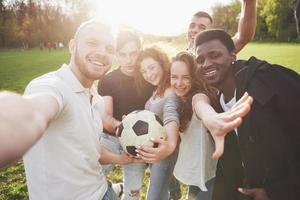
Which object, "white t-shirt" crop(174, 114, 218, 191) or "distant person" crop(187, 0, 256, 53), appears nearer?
"white t-shirt" crop(174, 114, 218, 191)

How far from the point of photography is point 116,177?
5855 millimetres

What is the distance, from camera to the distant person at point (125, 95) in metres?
4.14

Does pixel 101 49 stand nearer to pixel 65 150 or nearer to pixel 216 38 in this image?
pixel 65 150

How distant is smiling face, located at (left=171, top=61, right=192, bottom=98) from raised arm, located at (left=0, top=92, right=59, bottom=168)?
2202 mm

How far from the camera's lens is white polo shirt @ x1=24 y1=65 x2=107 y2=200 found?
93.7 inches

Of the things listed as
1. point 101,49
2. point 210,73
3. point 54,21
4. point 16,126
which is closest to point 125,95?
point 101,49

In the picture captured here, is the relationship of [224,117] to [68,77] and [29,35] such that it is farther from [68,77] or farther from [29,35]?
[29,35]

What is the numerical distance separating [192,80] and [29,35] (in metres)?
72.0

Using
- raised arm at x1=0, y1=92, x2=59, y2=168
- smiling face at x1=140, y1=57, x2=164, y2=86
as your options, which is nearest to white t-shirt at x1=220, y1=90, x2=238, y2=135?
smiling face at x1=140, y1=57, x2=164, y2=86

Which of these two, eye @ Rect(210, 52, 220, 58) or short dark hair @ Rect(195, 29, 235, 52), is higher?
short dark hair @ Rect(195, 29, 235, 52)

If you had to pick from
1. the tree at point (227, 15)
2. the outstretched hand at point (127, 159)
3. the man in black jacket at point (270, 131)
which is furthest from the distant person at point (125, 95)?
the tree at point (227, 15)

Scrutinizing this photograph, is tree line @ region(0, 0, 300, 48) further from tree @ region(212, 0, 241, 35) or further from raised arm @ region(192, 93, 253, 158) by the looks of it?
raised arm @ region(192, 93, 253, 158)

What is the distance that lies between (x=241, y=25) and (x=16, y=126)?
4.02 metres

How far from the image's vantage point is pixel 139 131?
310 centimetres
